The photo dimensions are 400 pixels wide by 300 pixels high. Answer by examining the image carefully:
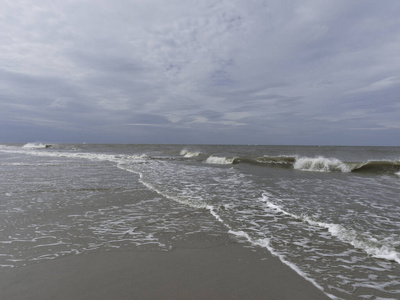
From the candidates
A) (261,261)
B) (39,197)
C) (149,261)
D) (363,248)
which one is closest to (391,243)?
(363,248)

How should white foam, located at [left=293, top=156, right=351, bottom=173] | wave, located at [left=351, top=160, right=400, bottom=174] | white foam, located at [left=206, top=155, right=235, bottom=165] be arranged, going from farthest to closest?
white foam, located at [left=206, top=155, right=235, bottom=165] → white foam, located at [left=293, top=156, right=351, bottom=173] → wave, located at [left=351, top=160, right=400, bottom=174]

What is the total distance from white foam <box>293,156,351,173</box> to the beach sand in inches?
677

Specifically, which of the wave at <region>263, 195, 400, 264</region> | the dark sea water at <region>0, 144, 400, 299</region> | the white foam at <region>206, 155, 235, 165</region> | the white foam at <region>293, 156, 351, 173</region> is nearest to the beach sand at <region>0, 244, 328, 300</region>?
the dark sea water at <region>0, 144, 400, 299</region>

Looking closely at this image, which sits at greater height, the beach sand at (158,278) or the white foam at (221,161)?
the white foam at (221,161)

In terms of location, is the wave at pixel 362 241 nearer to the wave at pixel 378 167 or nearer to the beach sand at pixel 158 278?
the beach sand at pixel 158 278

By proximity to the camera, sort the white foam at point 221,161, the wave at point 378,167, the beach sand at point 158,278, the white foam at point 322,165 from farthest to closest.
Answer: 1. the white foam at point 221,161
2. the white foam at point 322,165
3. the wave at point 378,167
4. the beach sand at point 158,278

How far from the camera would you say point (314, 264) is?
143 inches

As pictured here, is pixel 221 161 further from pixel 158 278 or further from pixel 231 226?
pixel 158 278

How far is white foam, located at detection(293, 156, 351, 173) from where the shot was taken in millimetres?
18616

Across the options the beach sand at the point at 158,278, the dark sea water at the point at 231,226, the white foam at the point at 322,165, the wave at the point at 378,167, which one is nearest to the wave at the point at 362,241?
the dark sea water at the point at 231,226

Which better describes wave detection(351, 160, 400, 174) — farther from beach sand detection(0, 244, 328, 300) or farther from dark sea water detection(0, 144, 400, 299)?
beach sand detection(0, 244, 328, 300)

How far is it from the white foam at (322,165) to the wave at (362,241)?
1479 cm

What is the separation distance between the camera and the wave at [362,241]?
155 inches

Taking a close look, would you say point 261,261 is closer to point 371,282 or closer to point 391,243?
point 371,282
